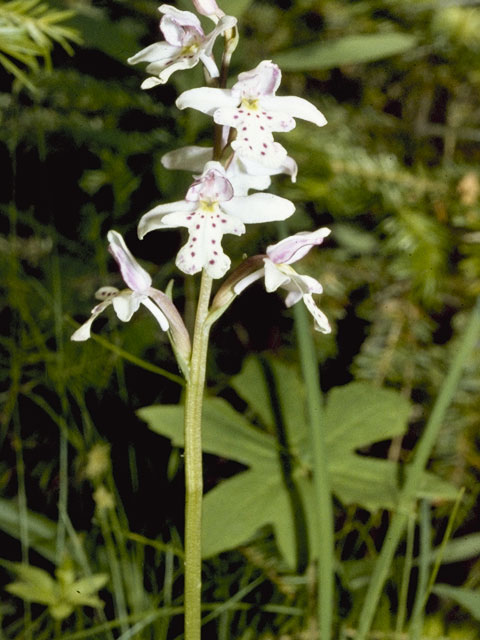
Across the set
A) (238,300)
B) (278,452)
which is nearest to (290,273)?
(278,452)

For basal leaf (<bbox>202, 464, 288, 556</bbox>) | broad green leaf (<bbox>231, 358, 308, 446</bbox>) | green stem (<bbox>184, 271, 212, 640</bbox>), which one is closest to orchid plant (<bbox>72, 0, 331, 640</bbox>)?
green stem (<bbox>184, 271, 212, 640</bbox>)

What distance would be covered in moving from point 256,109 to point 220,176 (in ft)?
0.31

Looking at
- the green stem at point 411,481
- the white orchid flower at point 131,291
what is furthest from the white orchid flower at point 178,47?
the green stem at point 411,481

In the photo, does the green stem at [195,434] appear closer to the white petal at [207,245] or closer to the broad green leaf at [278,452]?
the white petal at [207,245]

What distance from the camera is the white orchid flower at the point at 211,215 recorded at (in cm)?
92

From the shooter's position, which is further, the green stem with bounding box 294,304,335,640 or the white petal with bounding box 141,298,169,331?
the green stem with bounding box 294,304,335,640

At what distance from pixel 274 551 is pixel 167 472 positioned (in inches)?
15.4

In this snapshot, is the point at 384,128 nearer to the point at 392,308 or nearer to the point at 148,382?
the point at 392,308

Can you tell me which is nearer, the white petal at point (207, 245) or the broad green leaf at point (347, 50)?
the white petal at point (207, 245)

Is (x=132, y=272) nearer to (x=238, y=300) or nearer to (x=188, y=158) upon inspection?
(x=188, y=158)

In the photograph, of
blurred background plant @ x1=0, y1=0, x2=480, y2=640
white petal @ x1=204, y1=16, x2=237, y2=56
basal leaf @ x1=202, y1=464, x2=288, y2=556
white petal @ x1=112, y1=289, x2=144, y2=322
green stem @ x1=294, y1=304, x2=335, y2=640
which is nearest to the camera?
white petal @ x1=204, y1=16, x2=237, y2=56

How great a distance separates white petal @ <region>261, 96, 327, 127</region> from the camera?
3.10ft

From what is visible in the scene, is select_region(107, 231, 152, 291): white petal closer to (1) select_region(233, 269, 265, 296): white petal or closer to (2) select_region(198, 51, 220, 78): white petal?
(1) select_region(233, 269, 265, 296): white petal

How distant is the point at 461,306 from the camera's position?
1954 millimetres
